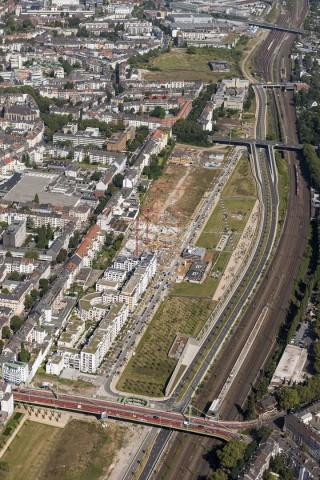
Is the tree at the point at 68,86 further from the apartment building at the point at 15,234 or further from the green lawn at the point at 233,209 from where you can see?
the apartment building at the point at 15,234

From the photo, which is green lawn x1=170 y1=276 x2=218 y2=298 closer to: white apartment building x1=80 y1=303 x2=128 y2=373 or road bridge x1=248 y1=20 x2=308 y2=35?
white apartment building x1=80 y1=303 x2=128 y2=373

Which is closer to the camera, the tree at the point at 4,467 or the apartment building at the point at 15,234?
the tree at the point at 4,467

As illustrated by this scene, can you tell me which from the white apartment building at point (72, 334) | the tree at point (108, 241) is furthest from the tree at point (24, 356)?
the tree at point (108, 241)

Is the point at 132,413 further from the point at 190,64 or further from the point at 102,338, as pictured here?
the point at 190,64

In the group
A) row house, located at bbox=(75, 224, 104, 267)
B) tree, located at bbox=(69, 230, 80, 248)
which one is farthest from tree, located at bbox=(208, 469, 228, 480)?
tree, located at bbox=(69, 230, 80, 248)

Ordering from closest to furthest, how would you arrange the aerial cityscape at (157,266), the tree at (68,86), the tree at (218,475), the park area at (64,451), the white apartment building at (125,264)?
the tree at (218,475) → the park area at (64,451) → the aerial cityscape at (157,266) → the white apartment building at (125,264) → the tree at (68,86)

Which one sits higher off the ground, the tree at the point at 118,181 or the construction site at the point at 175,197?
the tree at the point at 118,181
